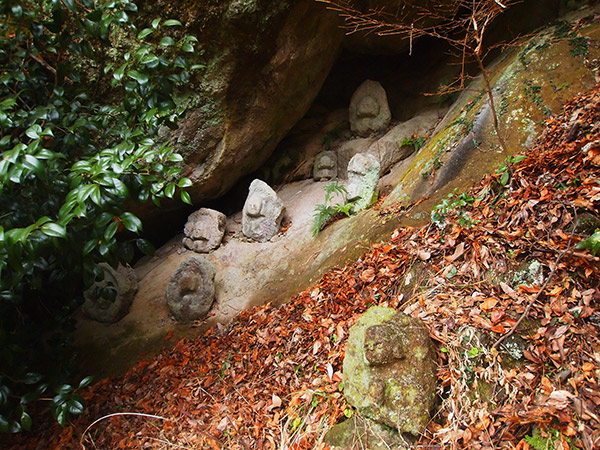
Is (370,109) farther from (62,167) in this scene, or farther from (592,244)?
(62,167)

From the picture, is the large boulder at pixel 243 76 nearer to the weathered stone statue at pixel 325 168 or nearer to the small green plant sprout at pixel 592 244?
the weathered stone statue at pixel 325 168

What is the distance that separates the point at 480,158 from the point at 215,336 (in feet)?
11.7

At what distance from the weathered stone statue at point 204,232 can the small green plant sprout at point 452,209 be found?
11.9ft

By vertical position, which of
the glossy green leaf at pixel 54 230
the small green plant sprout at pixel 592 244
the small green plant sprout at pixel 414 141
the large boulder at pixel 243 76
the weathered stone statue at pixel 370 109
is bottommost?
the small green plant sprout at pixel 592 244

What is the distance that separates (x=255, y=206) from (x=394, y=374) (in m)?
3.83

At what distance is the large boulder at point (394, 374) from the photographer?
2287mm

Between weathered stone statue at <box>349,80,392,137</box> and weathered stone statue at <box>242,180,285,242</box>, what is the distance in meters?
2.66

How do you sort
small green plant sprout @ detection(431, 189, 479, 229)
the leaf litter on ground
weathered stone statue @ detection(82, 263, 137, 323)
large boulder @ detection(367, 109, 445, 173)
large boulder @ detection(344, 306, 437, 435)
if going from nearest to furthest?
the leaf litter on ground
large boulder @ detection(344, 306, 437, 435)
small green plant sprout @ detection(431, 189, 479, 229)
weathered stone statue @ detection(82, 263, 137, 323)
large boulder @ detection(367, 109, 445, 173)

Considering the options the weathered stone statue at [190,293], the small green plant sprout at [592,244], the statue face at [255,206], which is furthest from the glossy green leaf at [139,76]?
the small green plant sprout at [592,244]

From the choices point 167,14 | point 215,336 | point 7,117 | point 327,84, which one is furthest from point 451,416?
point 327,84

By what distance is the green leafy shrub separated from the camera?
2.31 m

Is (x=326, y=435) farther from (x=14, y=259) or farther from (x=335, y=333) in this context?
(x=14, y=259)

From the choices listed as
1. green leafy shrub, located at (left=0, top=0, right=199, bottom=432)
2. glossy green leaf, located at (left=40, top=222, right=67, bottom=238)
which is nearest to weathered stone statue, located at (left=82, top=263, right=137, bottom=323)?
green leafy shrub, located at (left=0, top=0, right=199, bottom=432)

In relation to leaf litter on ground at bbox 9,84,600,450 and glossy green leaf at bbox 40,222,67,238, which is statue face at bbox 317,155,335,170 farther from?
glossy green leaf at bbox 40,222,67,238
